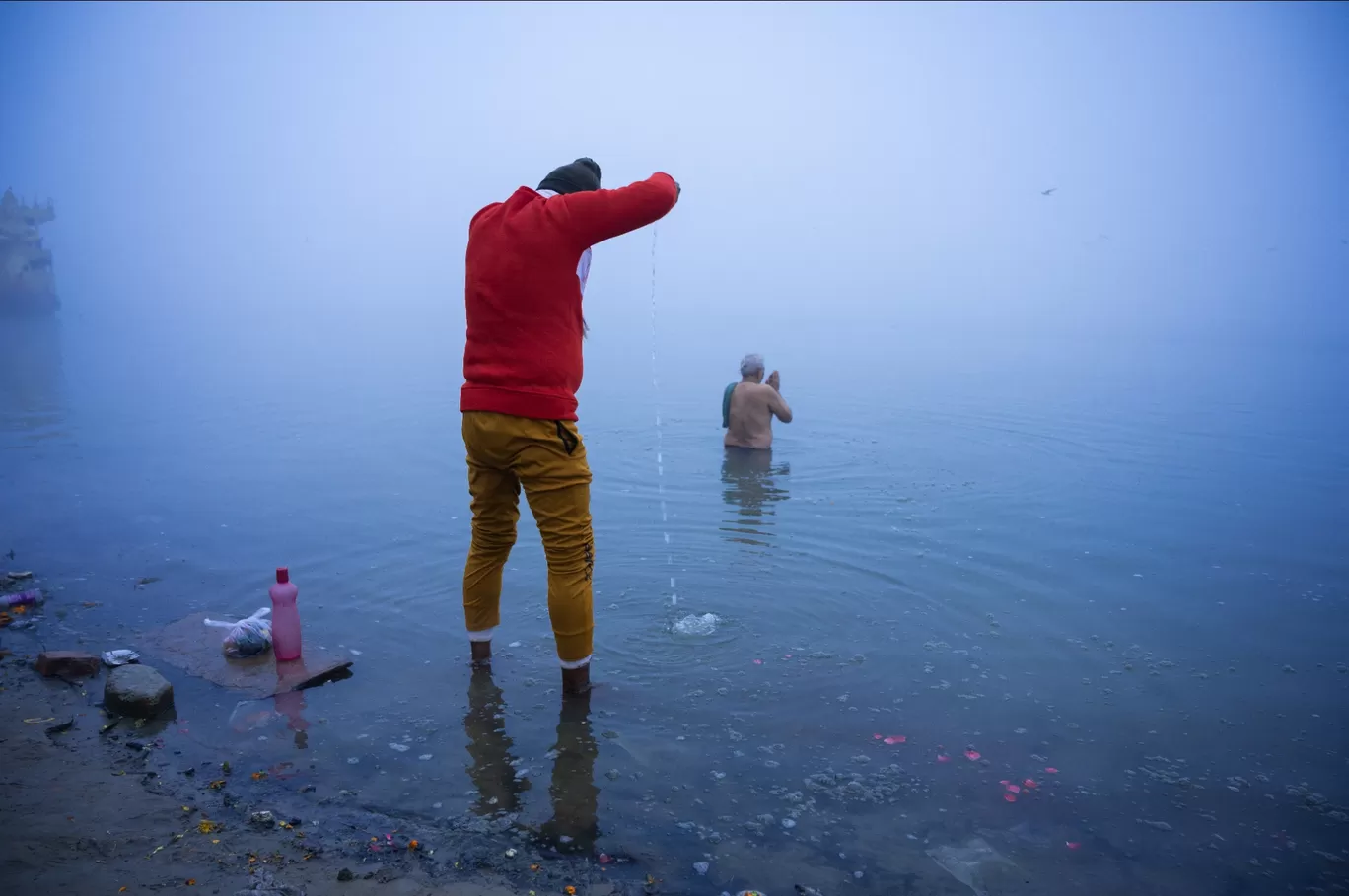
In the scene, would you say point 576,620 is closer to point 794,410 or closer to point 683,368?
point 794,410

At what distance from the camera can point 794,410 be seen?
14578 mm

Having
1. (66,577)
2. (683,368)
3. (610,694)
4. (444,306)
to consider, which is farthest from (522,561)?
(444,306)

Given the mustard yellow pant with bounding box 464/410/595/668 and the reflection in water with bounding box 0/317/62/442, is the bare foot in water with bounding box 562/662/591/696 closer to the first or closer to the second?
the mustard yellow pant with bounding box 464/410/595/668

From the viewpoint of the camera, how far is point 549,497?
3873 mm

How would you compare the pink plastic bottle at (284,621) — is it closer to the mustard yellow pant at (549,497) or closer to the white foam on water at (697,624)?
the mustard yellow pant at (549,497)

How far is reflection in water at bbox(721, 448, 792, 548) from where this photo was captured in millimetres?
7332

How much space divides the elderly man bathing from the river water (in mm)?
495

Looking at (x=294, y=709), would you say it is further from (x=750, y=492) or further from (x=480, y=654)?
(x=750, y=492)

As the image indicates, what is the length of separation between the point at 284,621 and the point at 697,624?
2085 millimetres

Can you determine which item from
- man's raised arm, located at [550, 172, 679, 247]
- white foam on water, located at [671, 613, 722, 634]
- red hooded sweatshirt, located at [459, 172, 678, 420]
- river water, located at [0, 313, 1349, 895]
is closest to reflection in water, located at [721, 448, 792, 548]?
river water, located at [0, 313, 1349, 895]

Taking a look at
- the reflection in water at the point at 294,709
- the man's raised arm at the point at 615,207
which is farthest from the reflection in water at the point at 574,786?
the man's raised arm at the point at 615,207

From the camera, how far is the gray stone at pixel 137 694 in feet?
12.7

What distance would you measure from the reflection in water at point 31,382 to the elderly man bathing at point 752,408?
7.99 metres

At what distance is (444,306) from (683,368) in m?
36.5
